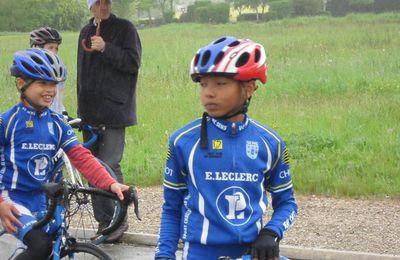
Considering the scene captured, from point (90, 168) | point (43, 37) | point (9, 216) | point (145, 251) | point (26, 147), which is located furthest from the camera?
point (43, 37)

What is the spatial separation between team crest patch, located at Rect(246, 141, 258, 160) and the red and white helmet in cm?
28

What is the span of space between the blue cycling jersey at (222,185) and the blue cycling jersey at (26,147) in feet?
5.03

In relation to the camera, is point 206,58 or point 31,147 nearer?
point 206,58

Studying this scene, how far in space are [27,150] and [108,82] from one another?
6.87ft

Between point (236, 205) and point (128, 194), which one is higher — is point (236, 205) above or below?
above

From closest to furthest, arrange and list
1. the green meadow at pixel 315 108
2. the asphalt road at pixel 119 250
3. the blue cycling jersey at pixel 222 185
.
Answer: the blue cycling jersey at pixel 222 185 < the asphalt road at pixel 119 250 < the green meadow at pixel 315 108

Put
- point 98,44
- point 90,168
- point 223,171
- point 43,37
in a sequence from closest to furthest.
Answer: point 223,171
point 90,168
point 98,44
point 43,37

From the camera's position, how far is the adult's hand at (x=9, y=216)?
4359 millimetres

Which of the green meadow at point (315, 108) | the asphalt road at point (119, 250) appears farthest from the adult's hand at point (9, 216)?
the green meadow at point (315, 108)

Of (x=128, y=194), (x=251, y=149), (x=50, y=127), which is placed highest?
(x=251, y=149)

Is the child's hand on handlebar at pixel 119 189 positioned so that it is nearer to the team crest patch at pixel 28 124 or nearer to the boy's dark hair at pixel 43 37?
the team crest patch at pixel 28 124

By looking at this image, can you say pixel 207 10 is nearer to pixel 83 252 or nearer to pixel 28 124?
pixel 28 124

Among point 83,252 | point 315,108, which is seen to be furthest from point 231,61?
point 315,108

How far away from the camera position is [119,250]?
6.74 meters
